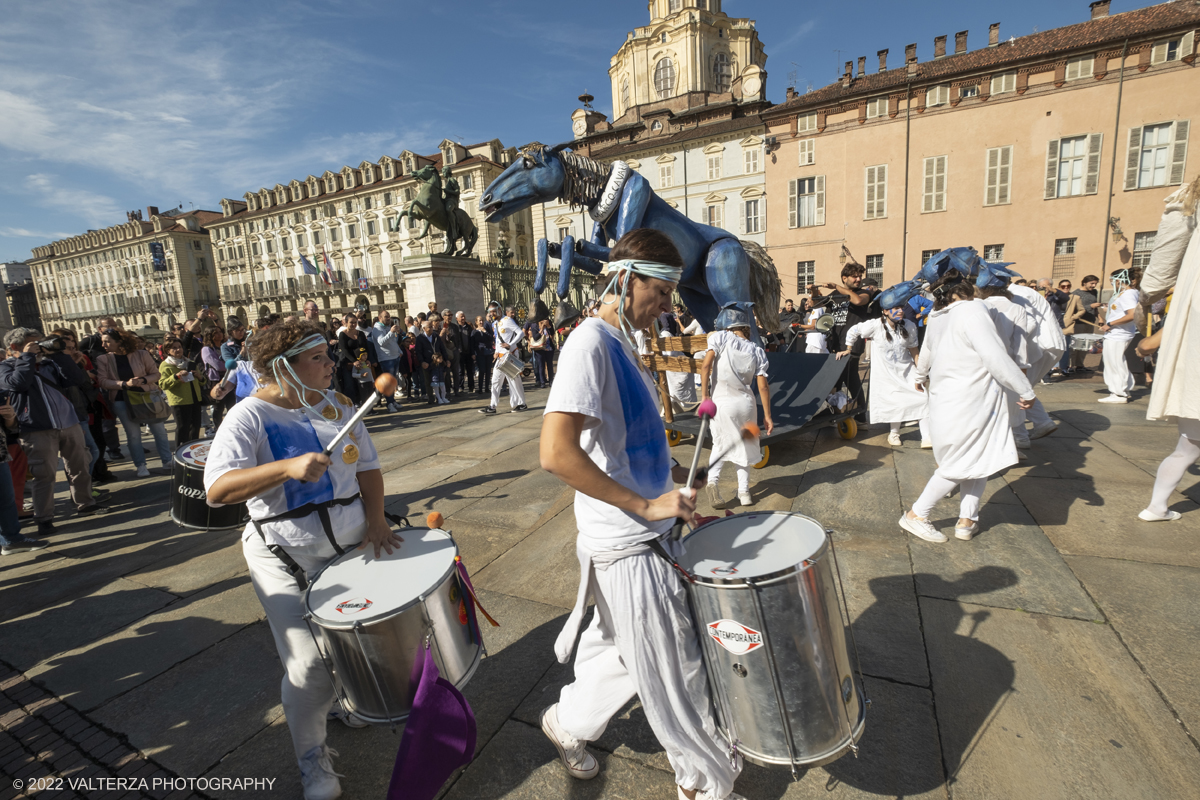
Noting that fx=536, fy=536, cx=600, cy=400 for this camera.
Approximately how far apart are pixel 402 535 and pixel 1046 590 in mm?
3369

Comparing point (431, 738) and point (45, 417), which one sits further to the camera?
point (45, 417)

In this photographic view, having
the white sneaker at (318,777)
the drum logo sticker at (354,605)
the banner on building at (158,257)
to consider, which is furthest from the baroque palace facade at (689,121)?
the banner on building at (158,257)

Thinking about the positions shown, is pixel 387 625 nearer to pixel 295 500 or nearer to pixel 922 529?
pixel 295 500

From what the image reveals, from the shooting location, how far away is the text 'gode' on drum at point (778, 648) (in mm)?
1528

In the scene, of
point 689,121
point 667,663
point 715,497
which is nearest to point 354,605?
point 667,663

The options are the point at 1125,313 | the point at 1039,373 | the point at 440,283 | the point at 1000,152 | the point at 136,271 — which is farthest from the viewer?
the point at 136,271

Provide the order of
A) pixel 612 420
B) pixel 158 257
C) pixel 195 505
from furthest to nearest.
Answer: pixel 158 257 < pixel 195 505 < pixel 612 420

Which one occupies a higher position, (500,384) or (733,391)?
(733,391)

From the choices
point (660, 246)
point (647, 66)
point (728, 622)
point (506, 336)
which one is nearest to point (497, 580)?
point (728, 622)

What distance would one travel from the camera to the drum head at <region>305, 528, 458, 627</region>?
1.71 meters

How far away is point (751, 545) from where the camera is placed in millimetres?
1737

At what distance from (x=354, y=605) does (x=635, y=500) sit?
3.30ft

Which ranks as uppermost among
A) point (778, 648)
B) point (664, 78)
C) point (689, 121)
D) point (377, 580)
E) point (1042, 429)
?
point (664, 78)

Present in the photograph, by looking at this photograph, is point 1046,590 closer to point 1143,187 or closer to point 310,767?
point 310,767
